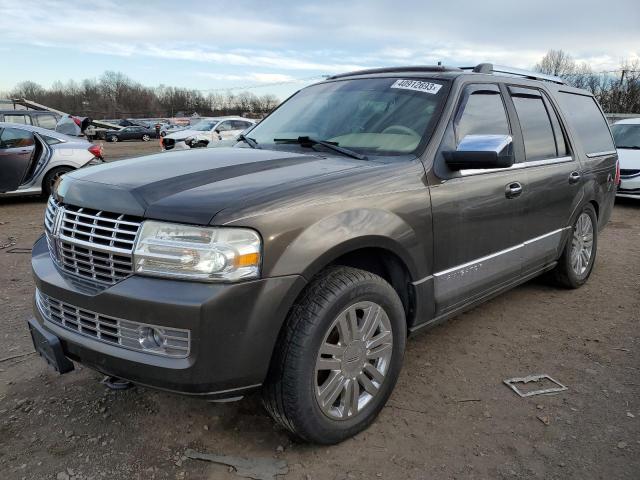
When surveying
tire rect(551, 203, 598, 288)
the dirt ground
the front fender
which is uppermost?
the front fender

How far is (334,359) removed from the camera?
95.8 inches

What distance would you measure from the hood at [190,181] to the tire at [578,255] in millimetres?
2662

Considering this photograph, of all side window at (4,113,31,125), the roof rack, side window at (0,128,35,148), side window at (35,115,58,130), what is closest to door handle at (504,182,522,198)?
the roof rack

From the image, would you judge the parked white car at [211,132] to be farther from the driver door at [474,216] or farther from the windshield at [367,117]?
the driver door at [474,216]

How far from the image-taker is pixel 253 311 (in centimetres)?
209

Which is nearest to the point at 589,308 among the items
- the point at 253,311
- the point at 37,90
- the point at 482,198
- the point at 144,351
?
the point at 482,198

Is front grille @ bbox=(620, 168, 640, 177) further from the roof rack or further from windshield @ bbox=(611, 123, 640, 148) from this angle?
the roof rack

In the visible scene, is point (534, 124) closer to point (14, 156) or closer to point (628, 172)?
point (628, 172)

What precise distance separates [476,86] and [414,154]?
870 millimetres

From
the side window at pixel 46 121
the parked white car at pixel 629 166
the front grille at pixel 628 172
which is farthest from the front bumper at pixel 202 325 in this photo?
the side window at pixel 46 121

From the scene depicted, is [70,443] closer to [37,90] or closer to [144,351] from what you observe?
[144,351]

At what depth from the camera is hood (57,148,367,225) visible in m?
2.15

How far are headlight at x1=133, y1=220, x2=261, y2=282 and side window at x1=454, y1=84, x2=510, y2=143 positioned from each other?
1651 millimetres

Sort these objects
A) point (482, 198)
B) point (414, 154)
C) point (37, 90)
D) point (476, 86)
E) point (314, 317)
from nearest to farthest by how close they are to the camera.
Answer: point (314, 317), point (414, 154), point (482, 198), point (476, 86), point (37, 90)
